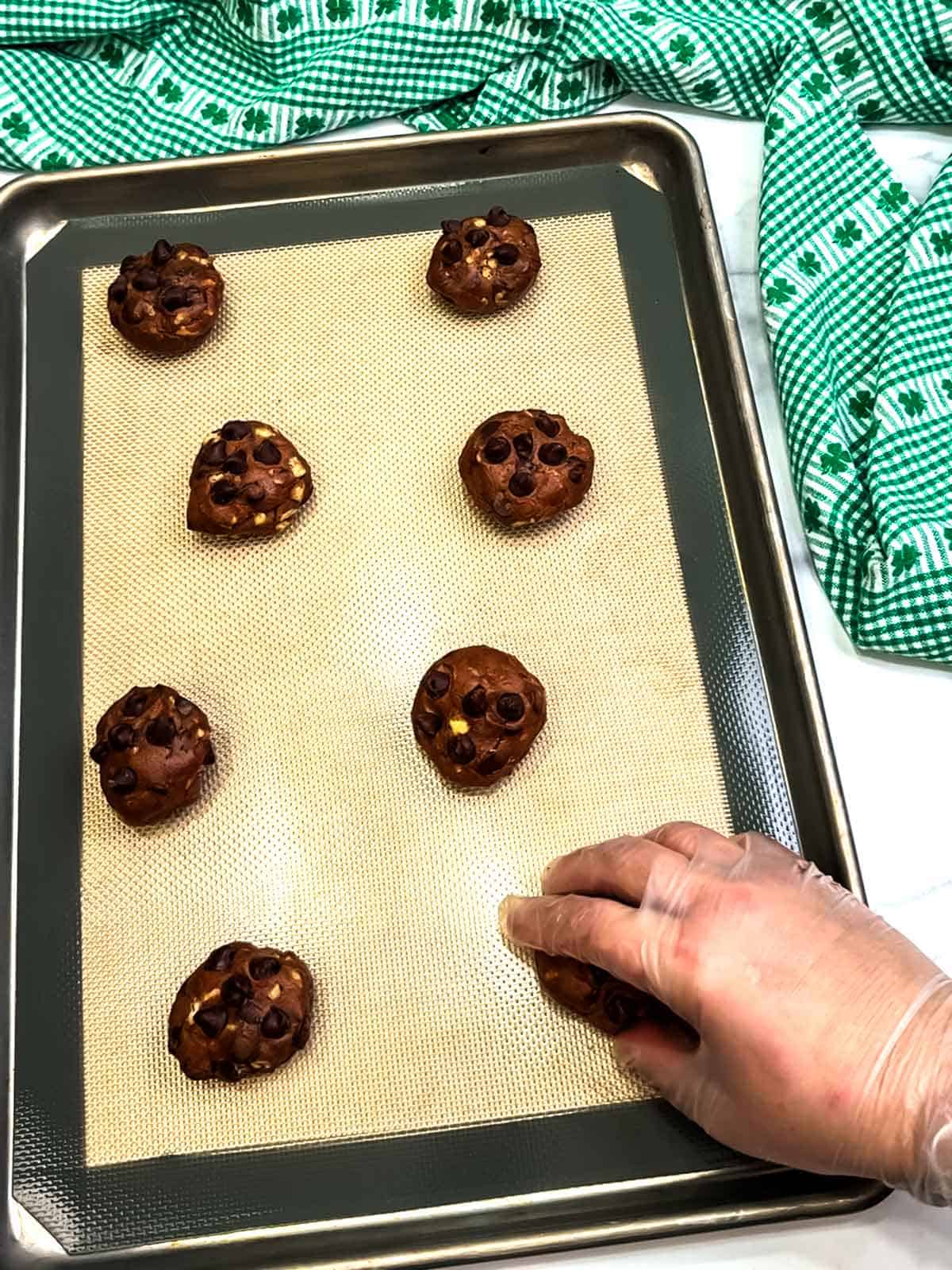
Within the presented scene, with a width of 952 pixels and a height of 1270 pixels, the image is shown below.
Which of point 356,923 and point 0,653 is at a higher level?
point 0,653

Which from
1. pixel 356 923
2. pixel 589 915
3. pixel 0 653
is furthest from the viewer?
pixel 0 653

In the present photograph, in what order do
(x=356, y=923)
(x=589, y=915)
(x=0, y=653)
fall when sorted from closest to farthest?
(x=589, y=915)
(x=356, y=923)
(x=0, y=653)

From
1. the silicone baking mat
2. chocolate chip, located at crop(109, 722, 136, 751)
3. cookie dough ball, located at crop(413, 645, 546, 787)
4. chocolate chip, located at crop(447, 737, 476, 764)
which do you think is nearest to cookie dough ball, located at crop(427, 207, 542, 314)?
the silicone baking mat

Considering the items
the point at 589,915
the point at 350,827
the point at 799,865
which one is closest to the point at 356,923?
the point at 350,827

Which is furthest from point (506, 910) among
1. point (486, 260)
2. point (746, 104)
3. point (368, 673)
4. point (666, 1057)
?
point (746, 104)

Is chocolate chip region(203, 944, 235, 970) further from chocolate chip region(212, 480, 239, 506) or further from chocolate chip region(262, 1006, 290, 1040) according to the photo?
chocolate chip region(212, 480, 239, 506)

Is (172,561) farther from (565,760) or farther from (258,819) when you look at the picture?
(565,760)

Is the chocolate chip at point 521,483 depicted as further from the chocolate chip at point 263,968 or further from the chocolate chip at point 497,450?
the chocolate chip at point 263,968
